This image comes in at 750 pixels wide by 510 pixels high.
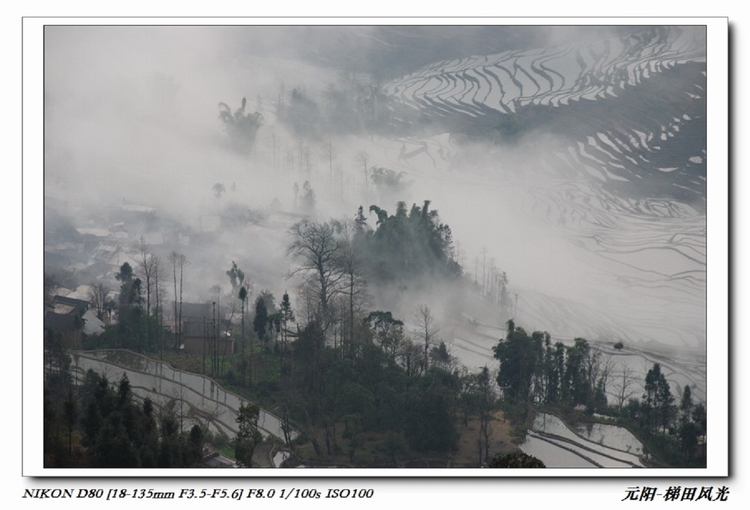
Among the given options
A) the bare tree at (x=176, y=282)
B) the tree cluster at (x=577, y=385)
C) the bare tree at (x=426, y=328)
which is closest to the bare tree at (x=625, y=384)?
the tree cluster at (x=577, y=385)

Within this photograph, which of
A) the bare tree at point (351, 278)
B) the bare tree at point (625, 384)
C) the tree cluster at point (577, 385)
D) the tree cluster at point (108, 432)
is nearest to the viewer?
the tree cluster at point (108, 432)

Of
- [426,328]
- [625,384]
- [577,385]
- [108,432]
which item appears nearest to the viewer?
[108,432]

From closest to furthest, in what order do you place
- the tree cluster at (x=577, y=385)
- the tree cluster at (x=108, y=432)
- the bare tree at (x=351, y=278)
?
the tree cluster at (x=108, y=432) < the tree cluster at (x=577, y=385) < the bare tree at (x=351, y=278)

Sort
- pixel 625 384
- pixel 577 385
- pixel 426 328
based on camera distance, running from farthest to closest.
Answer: pixel 426 328 < pixel 577 385 < pixel 625 384

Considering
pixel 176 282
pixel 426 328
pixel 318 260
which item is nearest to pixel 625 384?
pixel 426 328

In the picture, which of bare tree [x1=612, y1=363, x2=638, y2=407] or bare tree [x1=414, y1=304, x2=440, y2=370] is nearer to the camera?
bare tree [x1=612, y1=363, x2=638, y2=407]

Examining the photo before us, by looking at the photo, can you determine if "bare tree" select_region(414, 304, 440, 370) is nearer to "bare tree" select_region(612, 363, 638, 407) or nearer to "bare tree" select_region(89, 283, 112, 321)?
"bare tree" select_region(612, 363, 638, 407)

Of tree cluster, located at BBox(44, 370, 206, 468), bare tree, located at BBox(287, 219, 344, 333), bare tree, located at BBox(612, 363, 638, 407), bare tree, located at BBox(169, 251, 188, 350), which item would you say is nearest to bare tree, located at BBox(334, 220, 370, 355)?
bare tree, located at BBox(287, 219, 344, 333)

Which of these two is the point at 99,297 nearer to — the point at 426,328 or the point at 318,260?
the point at 318,260

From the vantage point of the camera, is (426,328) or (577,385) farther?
(426,328)

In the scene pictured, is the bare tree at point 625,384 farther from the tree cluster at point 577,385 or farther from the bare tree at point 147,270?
the bare tree at point 147,270
